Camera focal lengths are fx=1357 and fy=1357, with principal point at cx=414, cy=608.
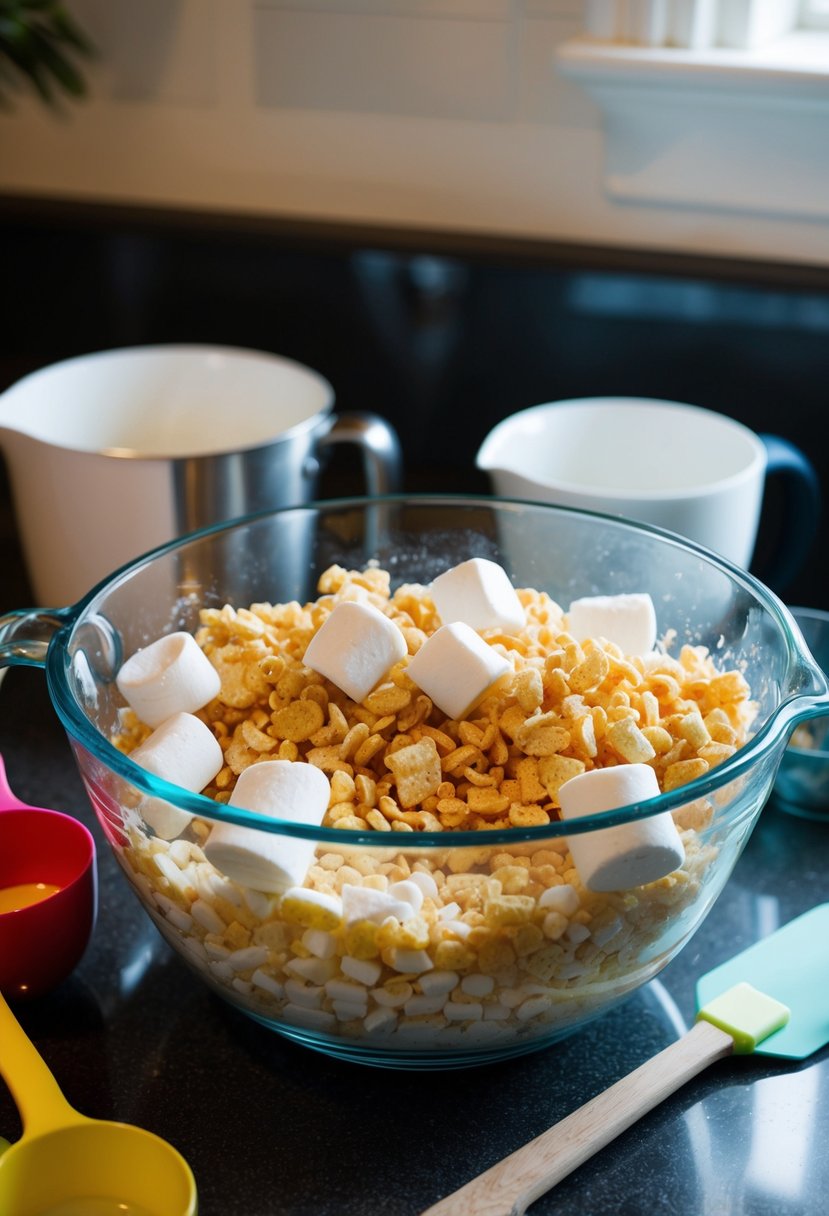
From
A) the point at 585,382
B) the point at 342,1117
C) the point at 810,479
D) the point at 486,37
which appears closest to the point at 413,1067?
the point at 342,1117

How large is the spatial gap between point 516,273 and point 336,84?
26 centimetres

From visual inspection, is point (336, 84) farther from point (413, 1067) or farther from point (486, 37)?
point (413, 1067)

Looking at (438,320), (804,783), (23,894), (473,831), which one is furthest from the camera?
(438,320)

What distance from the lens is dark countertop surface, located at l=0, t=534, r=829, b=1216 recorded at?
67 centimetres

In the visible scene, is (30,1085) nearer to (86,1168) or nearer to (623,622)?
(86,1168)

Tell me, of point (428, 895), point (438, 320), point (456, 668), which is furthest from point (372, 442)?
point (428, 895)

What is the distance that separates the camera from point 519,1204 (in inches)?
25.2

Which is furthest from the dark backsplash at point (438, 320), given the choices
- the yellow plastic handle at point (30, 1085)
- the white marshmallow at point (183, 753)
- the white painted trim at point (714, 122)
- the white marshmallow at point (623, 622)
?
the yellow plastic handle at point (30, 1085)

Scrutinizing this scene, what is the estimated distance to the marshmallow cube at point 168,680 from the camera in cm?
77

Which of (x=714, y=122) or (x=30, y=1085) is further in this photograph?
(x=714, y=122)

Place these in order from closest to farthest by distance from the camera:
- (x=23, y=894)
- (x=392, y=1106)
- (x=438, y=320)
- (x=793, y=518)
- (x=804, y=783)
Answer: (x=392, y=1106), (x=23, y=894), (x=804, y=783), (x=793, y=518), (x=438, y=320)

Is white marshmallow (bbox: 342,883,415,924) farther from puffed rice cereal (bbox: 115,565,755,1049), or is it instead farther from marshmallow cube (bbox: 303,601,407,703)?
marshmallow cube (bbox: 303,601,407,703)

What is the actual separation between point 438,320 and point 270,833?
2.74 feet

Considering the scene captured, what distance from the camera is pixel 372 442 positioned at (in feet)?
3.59
